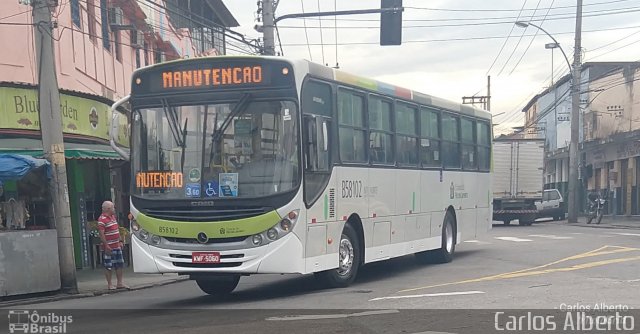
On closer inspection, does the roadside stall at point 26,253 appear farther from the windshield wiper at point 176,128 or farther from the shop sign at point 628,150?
the shop sign at point 628,150

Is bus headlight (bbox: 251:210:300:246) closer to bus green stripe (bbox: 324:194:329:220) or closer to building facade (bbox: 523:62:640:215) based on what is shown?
bus green stripe (bbox: 324:194:329:220)

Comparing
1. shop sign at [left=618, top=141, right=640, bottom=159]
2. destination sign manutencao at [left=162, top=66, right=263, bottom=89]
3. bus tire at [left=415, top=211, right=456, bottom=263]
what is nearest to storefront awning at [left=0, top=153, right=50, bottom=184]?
destination sign manutencao at [left=162, top=66, right=263, bottom=89]

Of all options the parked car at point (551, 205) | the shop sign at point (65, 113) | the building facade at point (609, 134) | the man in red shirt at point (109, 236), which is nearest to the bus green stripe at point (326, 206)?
the man in red shirt at point (109, 236)

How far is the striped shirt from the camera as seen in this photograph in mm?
13297

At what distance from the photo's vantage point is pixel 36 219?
16750 millimetres

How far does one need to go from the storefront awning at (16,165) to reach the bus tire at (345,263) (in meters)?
5.35

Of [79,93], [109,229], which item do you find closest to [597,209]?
[79,93]

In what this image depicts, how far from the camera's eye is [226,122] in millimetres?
10398

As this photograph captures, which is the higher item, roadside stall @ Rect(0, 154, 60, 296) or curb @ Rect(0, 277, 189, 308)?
roadside stall @ Rect(0, 154, 60, 296)

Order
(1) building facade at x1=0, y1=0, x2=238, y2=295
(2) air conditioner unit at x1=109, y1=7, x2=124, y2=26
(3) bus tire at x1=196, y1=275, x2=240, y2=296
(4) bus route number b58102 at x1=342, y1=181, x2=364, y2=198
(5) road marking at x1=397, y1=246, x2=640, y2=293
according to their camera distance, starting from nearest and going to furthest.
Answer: (4) bus route number b58102 at x1=342, y1=181, x2=364, y2=198, (3) bus tire at x1=196, y1=275, x2=240, y2=296, (5) road marking at x1=397, y1=246, x2=640, y2=293, (1) building facade at x1=0, y1=0, x2=238, y2=295, (2) air conditioner unit at x1=109, y1=7, x2=124, y2=26

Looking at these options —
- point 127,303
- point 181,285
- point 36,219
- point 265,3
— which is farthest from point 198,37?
point 127,303

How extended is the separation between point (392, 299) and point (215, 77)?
157 inches

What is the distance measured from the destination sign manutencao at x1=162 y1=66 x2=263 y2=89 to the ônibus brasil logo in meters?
3.57

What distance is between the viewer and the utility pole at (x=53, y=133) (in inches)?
507
